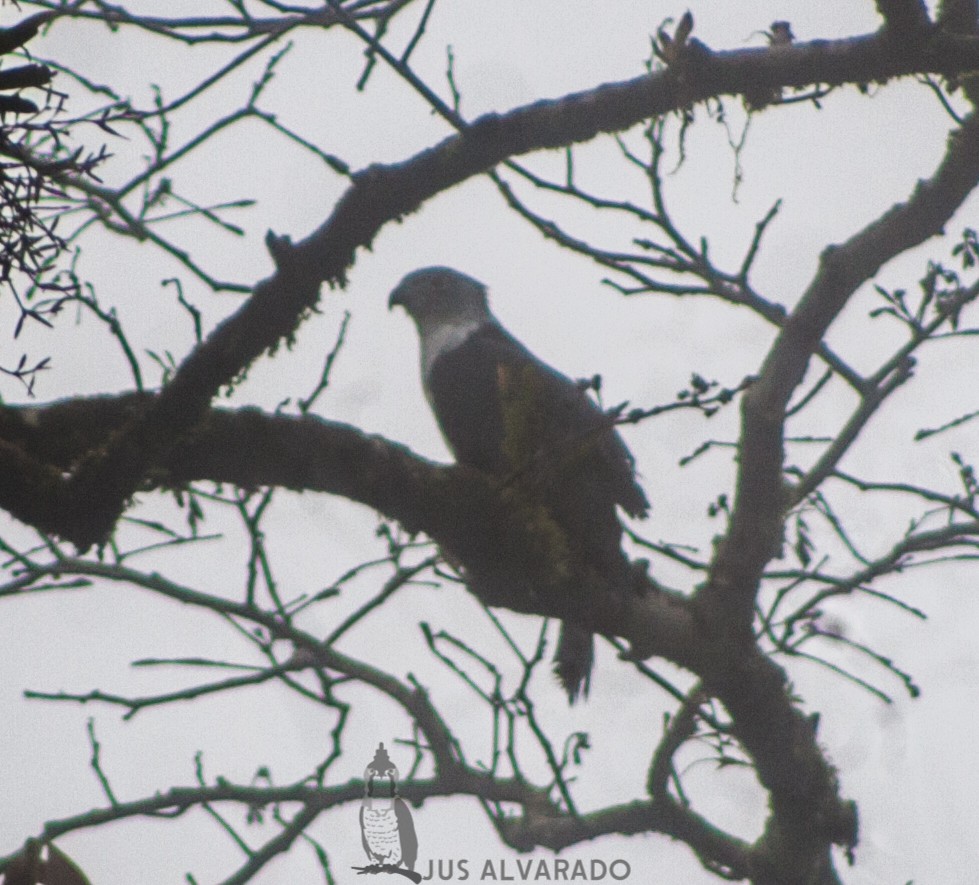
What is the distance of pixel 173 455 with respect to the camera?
8.07 ft

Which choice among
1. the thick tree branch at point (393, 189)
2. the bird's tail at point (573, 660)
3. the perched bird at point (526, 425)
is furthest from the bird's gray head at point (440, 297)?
the thick tree branch at point (393, 189)

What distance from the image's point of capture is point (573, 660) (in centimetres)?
389

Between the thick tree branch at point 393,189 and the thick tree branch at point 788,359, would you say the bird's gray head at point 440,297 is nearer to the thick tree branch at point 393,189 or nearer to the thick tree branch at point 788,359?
the thick tree branch at point 788,359

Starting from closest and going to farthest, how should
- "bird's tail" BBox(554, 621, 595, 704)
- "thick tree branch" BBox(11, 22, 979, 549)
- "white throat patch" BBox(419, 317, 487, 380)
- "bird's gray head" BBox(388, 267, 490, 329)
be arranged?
1. "thick tree branch" BBox(11, 22, 979, 549)
2. "bird's tail" BBox(554, 621, 595, 704)
3. "white throat patch" BBox(419, 317, 487, 380)
4. "bird's gray head" BBox(388, 267, 490, 329)

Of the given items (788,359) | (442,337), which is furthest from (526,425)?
(442,337)

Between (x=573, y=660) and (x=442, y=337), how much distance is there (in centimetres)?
192

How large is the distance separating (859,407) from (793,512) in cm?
37

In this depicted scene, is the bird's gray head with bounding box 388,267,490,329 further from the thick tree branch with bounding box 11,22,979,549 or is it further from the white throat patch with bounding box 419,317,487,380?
the thick tree branch with bounding box 11,22,979,549

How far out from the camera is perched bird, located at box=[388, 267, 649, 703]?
8.30 ft

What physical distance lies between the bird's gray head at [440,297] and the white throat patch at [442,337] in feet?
0.11

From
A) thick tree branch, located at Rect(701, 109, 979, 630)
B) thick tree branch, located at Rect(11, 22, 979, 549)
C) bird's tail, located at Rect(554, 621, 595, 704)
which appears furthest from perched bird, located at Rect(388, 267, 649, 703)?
thick tree branch, located at Rect(11, 22, 979, 549)

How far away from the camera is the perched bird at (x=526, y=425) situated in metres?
2.53

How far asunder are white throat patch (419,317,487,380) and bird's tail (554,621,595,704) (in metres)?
1.54

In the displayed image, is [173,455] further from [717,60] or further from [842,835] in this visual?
[842,835]
